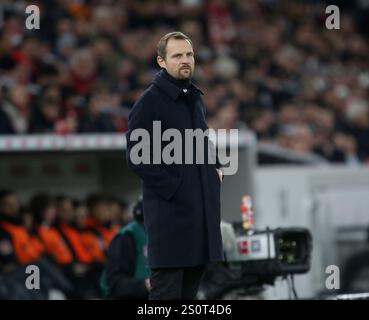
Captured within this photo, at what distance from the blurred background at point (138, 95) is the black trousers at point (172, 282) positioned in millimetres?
2029

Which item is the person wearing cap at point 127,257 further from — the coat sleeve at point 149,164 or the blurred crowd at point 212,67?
the blurred crowd at point 212,67

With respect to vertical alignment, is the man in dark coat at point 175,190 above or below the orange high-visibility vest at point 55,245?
above

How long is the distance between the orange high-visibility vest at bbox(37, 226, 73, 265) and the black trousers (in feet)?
18.7

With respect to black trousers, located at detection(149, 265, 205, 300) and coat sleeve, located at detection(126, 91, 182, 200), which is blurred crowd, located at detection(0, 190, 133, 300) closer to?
black trousers, located at detection(149, 265, 205, 300)

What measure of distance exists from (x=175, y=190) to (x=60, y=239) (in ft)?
19.9

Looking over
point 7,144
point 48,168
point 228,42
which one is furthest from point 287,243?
point 228,42

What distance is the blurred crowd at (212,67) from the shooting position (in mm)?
13258

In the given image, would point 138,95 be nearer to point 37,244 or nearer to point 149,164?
point 37,244

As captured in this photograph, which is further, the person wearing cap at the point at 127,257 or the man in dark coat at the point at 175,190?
the person wearing cap at the point at 127,257

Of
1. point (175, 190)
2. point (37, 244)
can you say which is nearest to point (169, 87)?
point (175, 190)

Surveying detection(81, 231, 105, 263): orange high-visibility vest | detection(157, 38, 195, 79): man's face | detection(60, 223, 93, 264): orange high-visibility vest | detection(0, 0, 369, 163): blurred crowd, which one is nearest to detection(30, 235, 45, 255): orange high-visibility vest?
detection(60, 223, 93, 264): orange high-visibility vest

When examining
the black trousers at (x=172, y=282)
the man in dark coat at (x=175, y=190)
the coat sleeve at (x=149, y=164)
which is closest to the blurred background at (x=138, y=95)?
the black trousers at (x=172, y=282)

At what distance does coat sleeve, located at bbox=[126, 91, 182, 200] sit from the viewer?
564 centimetres
